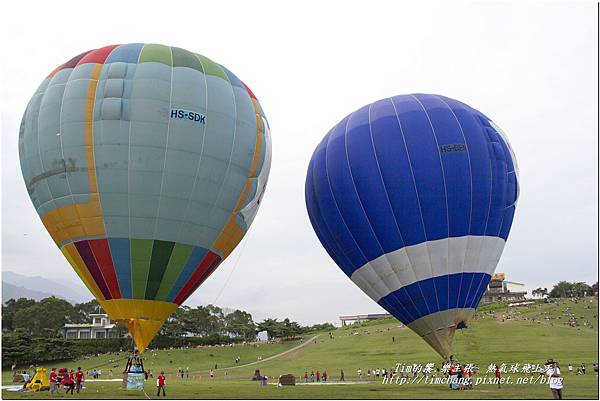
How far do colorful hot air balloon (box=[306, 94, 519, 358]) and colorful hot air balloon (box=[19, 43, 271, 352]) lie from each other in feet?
14.2

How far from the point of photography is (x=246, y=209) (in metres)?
19.4

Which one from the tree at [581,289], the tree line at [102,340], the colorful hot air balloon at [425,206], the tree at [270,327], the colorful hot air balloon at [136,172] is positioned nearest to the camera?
the colorful hot air balloon at [136,172]

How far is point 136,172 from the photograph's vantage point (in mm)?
16922

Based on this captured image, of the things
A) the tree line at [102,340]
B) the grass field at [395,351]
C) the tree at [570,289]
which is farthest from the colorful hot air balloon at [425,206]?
the tree at [570,289]

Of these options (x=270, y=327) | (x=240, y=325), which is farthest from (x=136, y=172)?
(x=240, y=325)

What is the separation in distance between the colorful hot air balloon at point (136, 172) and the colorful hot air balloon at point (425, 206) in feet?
14.2

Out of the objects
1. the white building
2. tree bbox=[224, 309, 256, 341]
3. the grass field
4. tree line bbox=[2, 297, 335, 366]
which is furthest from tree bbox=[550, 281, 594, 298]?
the white building

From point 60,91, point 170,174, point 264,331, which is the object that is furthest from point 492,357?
point 264,331

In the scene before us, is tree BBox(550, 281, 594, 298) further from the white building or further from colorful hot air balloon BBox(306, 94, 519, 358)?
colorful hot air balloon BBox(306, 94, 519, 358)

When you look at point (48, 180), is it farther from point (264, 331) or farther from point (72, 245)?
point (264, 331)

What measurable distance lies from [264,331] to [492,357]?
130 ft

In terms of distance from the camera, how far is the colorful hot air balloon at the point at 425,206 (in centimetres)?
1856

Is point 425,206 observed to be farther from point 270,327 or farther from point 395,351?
point 270,327

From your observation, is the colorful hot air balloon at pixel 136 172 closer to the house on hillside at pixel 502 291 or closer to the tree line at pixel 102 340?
the tree line at pixel 102 340
